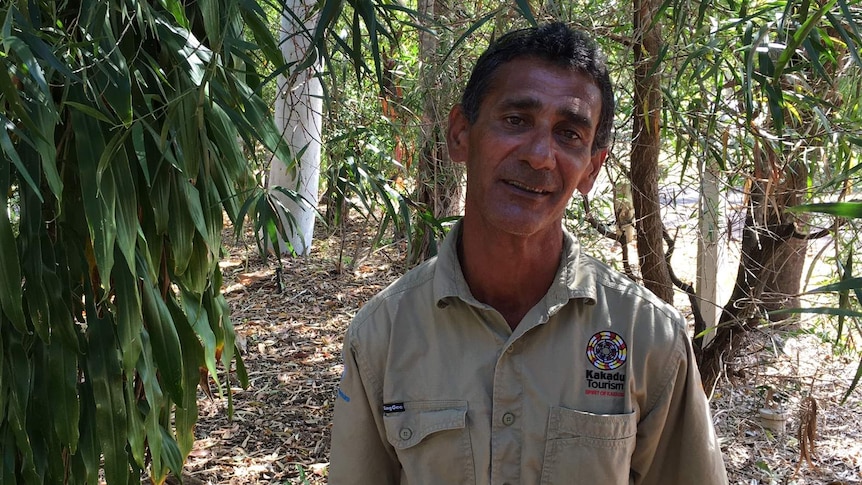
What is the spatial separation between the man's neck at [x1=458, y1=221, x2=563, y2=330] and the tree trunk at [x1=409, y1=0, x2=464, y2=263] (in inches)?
40.9

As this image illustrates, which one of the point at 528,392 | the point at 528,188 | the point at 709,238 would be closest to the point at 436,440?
the point at 528,392

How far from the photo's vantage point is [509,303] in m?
1.32

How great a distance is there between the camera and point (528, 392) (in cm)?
121

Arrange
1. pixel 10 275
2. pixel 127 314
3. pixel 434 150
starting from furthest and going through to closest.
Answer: pixel 434 150
pixel 127 314
pixel 10 275

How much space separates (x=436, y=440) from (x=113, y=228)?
0.77m

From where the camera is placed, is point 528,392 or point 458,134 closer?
point 528,392

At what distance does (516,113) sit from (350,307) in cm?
346

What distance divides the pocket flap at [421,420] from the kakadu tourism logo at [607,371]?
0.19 meters

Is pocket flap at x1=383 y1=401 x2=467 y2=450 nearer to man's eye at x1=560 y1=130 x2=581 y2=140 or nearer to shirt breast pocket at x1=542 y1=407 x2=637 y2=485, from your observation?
shirt breast pocket at x1=542 y1=407 x2=637 y2=485

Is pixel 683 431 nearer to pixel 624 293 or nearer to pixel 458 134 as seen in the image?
pixel 624 293

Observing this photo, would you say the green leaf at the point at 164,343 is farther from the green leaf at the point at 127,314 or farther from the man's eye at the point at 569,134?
the man's eye at the point at 569,134

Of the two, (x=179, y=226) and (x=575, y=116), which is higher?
(x=575, y=116)

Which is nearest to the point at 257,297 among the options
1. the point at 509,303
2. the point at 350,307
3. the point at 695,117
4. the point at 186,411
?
the point at 350,307

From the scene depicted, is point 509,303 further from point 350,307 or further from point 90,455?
point 350,307
